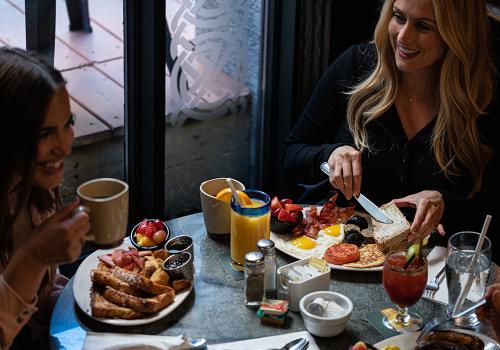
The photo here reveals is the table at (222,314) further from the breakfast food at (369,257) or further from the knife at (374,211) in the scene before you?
the knife at (374,211)

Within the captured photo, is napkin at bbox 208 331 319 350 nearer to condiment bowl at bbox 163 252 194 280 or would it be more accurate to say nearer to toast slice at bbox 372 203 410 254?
condiment bowl at bbox 163 252 194 280

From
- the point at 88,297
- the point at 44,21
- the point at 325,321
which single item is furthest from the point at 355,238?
the point at 44,21

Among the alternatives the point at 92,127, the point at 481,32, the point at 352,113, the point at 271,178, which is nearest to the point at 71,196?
the point at 92,127

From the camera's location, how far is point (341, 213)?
2.18 m

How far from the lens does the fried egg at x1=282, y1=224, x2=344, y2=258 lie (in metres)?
1.96

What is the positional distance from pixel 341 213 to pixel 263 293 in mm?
514

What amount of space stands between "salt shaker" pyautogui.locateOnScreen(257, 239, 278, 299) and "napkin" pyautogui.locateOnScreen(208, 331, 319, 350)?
7.3 inches

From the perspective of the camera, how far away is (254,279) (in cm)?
175

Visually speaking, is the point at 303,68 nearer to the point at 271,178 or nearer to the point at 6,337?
the point at 271,178

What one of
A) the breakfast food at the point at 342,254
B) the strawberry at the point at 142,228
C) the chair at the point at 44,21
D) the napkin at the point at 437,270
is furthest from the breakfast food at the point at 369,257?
the chair at the point at 44,21

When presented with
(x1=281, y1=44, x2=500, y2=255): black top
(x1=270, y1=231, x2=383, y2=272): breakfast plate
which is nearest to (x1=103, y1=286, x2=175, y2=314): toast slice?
(x1=270, y1=231, x2=383, y2=272): breakfast plate

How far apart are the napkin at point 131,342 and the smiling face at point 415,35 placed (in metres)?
1.24

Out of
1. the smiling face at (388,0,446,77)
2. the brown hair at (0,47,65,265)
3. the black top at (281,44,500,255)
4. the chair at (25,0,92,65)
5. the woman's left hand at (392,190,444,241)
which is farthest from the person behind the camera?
the chair at (25,0,92,65)

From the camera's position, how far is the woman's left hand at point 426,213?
1982 millimetres
